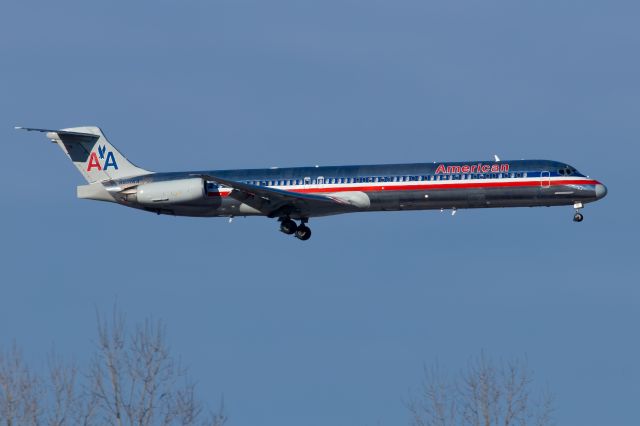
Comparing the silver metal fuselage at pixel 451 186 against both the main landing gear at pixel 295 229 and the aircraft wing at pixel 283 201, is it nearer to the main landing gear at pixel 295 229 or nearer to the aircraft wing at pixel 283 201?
the aircraft wing at pixel 283 201

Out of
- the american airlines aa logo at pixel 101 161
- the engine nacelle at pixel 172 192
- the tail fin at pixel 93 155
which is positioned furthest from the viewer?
the american airlines aa logo at pixel 101 161

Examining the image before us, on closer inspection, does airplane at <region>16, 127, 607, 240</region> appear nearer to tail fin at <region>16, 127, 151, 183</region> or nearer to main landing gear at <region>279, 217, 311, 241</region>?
main landing gear at <region>279, 217, 311, 241</region>

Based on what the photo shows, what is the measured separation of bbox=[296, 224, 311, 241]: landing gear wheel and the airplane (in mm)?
51

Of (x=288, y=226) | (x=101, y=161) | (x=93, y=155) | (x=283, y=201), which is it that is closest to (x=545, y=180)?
(x=283, y=201)

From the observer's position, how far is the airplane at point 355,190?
193 feet

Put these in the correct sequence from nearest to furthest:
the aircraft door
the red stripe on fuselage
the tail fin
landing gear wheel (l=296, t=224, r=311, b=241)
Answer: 1. the red stripe on fuselage
2. the aircraft door
3. landing gear wheel (l=296, t=224, r=311, b=241)
4. the tail fin

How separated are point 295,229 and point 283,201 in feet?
8.29

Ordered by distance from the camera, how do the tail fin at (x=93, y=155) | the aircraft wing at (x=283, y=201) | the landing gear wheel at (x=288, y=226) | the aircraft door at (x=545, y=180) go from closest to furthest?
the aircraft door at (x=545, y=180), the aircraft wing at (x=283, y=201), the landing gear wheel at (x=288, y=226), the tail fin at (x=93, y=155)

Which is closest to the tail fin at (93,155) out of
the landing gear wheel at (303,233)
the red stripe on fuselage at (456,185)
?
the landing gear wheel at (303,233)

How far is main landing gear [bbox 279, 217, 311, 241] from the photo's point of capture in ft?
204

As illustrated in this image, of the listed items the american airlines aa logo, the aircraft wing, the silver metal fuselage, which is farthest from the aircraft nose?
the american airlines aa logo

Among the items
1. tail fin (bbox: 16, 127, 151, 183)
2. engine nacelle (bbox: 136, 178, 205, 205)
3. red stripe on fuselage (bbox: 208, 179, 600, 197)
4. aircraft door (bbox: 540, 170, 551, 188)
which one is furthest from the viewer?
tail fin (bbox: 16, 127, 151, 183)

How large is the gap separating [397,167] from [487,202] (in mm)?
4676

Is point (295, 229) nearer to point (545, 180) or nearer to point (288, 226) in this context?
point (288, 226)
